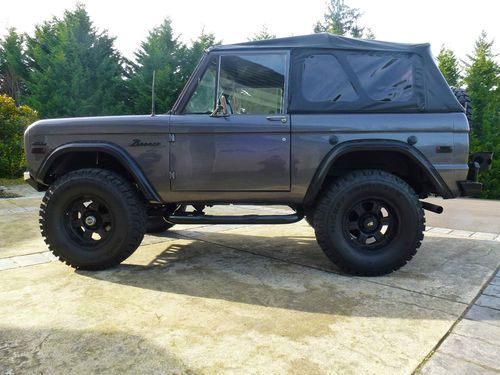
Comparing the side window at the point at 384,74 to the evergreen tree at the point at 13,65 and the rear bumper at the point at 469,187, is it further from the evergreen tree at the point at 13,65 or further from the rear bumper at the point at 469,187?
the evergreen tree at the point at 13,65

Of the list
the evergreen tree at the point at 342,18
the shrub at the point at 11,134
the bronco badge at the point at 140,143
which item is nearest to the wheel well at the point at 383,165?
the bronco badge at the point at 140,143

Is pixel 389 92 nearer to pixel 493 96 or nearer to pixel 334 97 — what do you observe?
pixel 334 97

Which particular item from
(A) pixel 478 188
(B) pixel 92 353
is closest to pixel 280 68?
(A) pixel 478 188

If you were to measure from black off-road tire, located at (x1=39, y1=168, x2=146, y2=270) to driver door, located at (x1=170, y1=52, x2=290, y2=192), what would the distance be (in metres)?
0.46

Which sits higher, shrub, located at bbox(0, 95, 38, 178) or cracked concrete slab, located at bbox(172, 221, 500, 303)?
shrub, located at bbox(0, 95, 38, 178)

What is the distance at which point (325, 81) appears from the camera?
10.6 ft

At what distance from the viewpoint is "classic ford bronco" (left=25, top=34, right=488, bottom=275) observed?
3068 millimetres

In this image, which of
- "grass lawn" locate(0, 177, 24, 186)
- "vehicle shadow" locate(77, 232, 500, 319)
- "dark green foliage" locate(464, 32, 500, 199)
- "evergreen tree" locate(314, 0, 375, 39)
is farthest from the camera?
"evergreen tree" locate(314, 0, 375, 39)

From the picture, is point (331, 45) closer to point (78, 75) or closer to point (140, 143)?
point (140, 143)

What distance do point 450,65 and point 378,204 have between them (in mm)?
20223

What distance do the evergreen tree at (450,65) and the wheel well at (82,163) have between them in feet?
67.8

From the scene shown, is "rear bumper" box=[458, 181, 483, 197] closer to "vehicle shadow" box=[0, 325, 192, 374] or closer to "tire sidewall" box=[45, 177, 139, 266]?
"vehicle shadow" box=[0, 325, 192, 374]

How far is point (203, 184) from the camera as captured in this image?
3.23 meters

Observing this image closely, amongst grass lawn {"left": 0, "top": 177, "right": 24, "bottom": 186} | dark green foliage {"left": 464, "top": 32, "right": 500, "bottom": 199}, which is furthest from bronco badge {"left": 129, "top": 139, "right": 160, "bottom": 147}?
dark green foliage {"left": 464, "top": 32, "right": 500, "bottom": 199}
